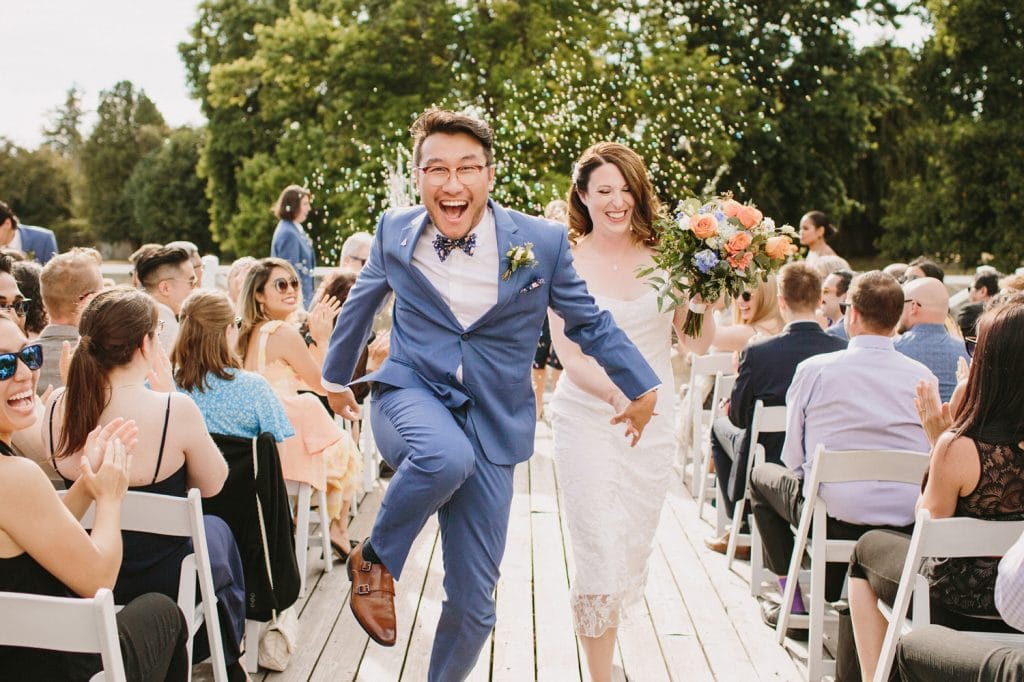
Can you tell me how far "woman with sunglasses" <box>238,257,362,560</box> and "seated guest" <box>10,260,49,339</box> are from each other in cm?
116

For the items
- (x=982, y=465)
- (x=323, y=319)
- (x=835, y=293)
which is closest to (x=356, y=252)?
(x=323, y=319)

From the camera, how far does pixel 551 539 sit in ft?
19.5

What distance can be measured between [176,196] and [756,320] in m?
44.8

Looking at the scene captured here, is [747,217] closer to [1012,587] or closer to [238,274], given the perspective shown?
[1012,587]

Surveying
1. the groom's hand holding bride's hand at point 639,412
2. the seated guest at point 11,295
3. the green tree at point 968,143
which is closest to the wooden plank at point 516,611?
the groom's hand holding bride's hand at point 639,412

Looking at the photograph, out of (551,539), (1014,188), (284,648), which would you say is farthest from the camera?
(1014,188)

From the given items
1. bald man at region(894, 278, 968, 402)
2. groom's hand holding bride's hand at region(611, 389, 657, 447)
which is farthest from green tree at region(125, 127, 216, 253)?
groom's hand holding bride's hand at region(611, 389, 657, 447)

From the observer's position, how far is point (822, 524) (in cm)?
398

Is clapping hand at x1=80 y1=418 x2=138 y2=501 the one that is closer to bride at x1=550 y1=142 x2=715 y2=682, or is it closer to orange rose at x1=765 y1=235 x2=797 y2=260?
bride at x1=550 y1=142 x2=715 y2=682

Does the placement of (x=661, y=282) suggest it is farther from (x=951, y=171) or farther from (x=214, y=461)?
(x=951, y=171)

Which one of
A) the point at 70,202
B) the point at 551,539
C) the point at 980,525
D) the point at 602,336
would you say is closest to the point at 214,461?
the point at 602,336

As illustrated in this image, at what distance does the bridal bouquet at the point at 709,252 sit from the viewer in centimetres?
378

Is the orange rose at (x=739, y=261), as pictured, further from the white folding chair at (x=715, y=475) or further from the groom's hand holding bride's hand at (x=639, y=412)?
the white folding chair at (x=715, y=475)

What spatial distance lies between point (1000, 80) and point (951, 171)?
2654 mm
